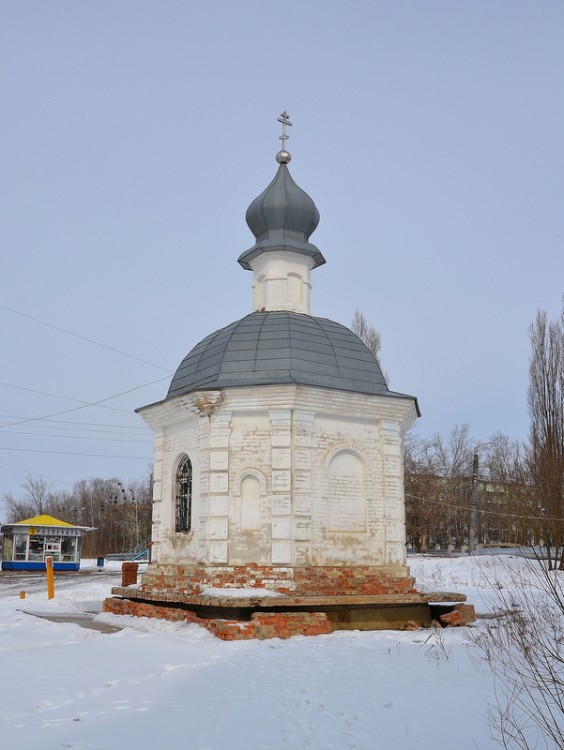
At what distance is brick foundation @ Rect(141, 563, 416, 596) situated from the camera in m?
10.8

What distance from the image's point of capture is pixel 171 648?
8.81 meters

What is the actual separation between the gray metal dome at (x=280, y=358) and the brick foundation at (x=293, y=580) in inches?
111

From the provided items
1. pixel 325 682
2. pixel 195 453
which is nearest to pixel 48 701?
pixel 325 682

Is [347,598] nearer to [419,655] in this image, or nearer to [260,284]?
[419,655]

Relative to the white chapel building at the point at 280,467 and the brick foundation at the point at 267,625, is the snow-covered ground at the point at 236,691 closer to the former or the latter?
the brick foundation at the point at 267,625

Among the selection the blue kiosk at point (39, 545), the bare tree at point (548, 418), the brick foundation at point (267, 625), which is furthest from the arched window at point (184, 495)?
the blue kiosk at point (39, 545)

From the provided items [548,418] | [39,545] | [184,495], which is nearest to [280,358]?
[184,495]

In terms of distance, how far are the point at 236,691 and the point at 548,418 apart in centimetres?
1922

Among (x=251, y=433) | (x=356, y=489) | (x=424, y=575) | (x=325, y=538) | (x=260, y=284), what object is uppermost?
(x=260, y=284)

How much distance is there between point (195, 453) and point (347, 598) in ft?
11.2

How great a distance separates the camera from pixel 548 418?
2342 centimetres

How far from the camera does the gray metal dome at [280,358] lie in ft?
38.4

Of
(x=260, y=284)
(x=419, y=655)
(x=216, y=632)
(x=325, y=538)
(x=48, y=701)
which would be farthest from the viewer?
(x=260, y=284)

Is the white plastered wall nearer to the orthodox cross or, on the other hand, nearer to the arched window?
the arched window
